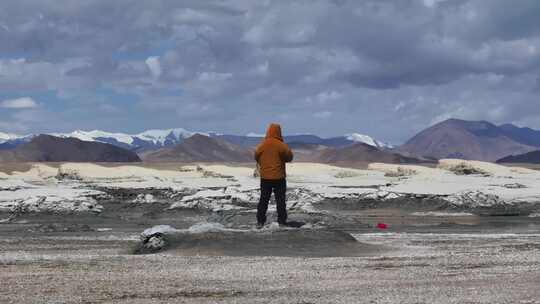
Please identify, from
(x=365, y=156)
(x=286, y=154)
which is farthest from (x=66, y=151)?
(x=286, y=154)

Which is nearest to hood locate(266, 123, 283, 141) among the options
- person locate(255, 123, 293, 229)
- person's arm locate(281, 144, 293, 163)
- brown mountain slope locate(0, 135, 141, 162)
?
person locate(255, 123, 293, 229)

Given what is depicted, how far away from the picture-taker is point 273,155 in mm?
17516

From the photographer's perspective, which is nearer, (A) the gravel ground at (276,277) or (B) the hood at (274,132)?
(A) the gravel ground at (276,277)

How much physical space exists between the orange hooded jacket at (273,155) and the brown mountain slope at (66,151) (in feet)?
529

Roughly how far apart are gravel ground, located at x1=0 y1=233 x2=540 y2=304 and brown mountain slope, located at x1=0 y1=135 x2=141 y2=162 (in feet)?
539

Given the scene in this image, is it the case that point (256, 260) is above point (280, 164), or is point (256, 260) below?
below

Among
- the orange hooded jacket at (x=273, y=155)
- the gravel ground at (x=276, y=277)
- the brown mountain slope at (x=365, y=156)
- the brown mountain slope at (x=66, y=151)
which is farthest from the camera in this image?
the brown mountain slope at (x=66, y=151)

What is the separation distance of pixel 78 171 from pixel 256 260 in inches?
2062

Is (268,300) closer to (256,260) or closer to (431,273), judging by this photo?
(431,273)

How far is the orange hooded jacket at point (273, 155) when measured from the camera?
17500 mm

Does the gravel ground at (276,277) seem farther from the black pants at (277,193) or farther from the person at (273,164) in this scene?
the person at (273,164)

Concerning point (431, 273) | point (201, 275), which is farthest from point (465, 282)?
point (201, 275)

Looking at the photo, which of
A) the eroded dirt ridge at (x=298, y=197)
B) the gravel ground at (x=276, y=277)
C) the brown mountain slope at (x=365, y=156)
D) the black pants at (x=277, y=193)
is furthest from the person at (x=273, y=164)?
the brown mountain slope at (x=365, y=156)

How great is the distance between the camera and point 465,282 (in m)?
10.8
